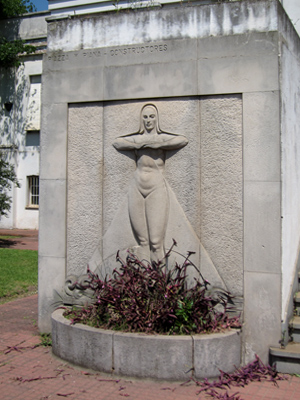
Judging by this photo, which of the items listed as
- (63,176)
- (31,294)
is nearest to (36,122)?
(31,294)

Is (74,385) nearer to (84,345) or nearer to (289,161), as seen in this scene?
(84,345)

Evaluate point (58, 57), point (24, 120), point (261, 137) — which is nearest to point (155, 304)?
point (261, 137)

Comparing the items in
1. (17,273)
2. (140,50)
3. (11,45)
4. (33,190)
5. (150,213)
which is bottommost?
(17,273)

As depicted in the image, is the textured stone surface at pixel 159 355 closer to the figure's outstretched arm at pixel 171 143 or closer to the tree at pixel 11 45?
the figure's outstretched arm at pixel 171 143

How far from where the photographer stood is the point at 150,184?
6.01m

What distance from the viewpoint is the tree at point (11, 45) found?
21938 mm

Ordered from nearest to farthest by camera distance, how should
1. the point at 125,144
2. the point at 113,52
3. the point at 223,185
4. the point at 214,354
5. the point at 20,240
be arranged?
1. the point at 214,354
2. the point at 223,185
3. the point at 125,144
4. the point at 113,52
5. the point at 20,240

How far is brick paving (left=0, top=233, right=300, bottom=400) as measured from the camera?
473cm

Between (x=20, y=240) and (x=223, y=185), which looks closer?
(x=223, y=185)

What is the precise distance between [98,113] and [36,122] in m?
17.1

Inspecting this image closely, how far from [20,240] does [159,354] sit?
48.4 feet

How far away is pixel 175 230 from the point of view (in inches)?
235

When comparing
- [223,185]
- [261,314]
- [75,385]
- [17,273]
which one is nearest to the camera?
[75,385]

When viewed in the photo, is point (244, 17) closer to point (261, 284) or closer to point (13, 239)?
point (261, 284)
